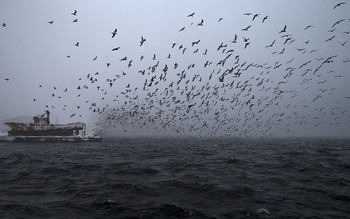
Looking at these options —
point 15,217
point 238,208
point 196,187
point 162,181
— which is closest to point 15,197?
point 15,217

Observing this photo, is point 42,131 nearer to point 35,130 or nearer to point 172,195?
point 35,130

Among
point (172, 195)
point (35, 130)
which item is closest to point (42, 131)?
point (35, 130)

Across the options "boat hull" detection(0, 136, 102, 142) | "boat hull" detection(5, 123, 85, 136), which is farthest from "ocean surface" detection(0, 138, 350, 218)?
"boat hull" detection(5, 123, 85, 136)

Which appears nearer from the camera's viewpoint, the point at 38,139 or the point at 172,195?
the point at 172,195

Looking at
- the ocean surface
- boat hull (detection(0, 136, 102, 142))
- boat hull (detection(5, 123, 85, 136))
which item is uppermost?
boat hull (detection(5, 123, 85, 136))

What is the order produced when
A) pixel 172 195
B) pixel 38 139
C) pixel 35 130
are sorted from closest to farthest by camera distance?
pixel 172 195 < pixel 38 139 < pixel 35 130

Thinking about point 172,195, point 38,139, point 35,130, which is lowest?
point 38,139

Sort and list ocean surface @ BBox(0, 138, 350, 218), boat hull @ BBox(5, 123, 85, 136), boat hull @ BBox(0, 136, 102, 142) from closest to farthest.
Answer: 1. ocean surface @ BBox(0, 138, 350, 218)
2. boat hull @ BBox(0, 136, 102, 142)
3. boat hull @ BBox(5, 123, 85, 136)

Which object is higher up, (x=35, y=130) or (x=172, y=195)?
(x=35, y=130)

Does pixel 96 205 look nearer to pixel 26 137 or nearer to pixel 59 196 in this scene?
pixel 59 196

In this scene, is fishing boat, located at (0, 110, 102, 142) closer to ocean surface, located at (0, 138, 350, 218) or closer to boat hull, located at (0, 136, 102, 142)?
boat hull, located at (0, 136, 102, 142)

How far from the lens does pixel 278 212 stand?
10.1 meters

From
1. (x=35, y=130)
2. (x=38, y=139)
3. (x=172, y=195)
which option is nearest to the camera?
(x=172, y=195)

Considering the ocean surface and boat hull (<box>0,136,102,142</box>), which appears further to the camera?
boat hull (<box>0,136,102,142</box>)
